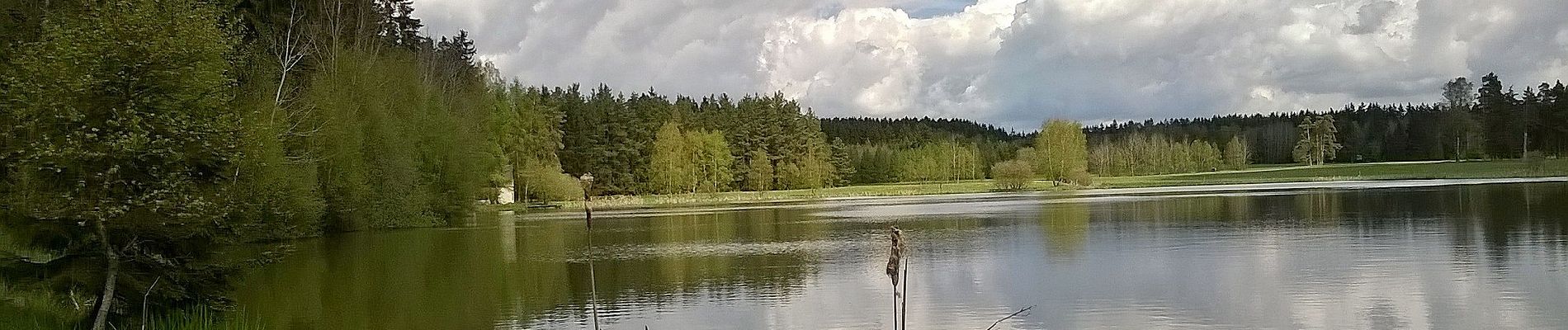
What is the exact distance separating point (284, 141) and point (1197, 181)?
269 feet

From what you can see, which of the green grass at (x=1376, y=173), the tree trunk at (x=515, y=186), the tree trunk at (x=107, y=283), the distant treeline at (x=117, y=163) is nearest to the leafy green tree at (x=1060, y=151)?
the green grass at (x=1376, y=173)

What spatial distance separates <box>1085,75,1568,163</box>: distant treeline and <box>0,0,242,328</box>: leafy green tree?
90.9 meters

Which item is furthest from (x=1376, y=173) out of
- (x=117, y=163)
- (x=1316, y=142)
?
(x=117, y=163)

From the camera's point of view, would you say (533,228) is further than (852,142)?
No

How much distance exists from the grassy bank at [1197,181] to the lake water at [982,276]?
33.8m

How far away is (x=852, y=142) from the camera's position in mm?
136125

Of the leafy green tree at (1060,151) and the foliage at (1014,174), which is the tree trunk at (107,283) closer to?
the foliage at (1014,174)

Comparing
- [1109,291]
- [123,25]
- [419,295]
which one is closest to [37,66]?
[123,25]

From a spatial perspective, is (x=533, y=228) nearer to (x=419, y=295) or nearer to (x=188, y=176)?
(x=419, y=295)

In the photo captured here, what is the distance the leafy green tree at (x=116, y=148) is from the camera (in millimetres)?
11117

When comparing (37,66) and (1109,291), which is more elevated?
(37,66)

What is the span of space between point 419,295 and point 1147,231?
17.9m

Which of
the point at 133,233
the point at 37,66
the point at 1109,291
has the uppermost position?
the point at 37,66

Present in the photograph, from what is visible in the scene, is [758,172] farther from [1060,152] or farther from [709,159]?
[1060,152]
